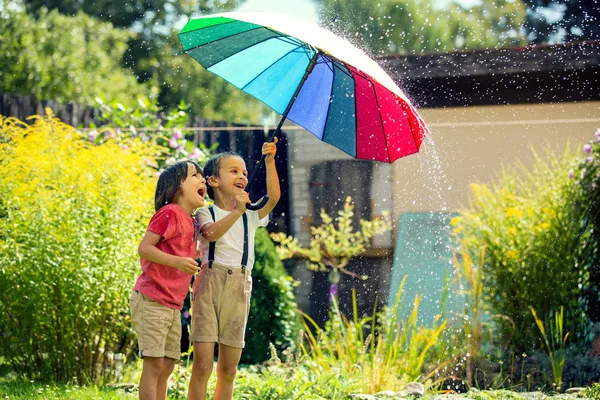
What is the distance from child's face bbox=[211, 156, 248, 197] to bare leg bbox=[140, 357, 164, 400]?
766mm

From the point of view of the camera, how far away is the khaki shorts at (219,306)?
11.5 ft

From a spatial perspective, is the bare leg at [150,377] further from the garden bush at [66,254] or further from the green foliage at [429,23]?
the green foliage at [429,23]

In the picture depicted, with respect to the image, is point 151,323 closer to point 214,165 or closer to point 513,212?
point 214,165

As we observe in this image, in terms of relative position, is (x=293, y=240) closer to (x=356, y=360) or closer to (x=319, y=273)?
(x=319, y=273)

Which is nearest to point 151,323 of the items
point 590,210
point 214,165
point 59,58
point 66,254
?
point 214,165

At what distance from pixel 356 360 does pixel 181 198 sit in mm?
Answer: 2419

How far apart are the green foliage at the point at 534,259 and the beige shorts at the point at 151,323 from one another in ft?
11.4

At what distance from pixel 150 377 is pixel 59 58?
50.5 feet

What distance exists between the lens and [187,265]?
3246mm

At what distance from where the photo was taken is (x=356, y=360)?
217 inches

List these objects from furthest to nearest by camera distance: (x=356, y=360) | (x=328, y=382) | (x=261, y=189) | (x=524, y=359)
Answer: (x=261, y=189), (x=524, y=359), (x=356, y=360), (x=328, y=382)

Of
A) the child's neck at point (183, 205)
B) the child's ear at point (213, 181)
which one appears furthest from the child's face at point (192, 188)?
the child's ear at point (213, 181)

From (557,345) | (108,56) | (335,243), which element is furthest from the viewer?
(108,56)

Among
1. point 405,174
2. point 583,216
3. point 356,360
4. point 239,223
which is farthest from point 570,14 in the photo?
point 239,223
